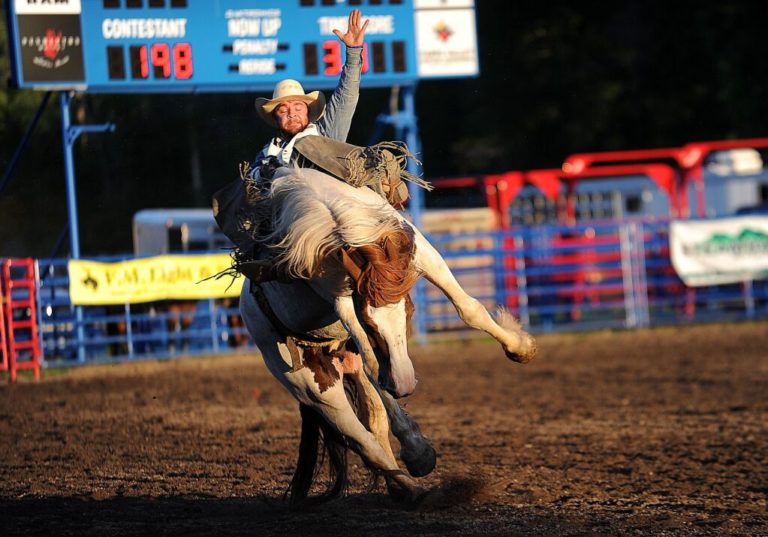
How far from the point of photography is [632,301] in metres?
17.0

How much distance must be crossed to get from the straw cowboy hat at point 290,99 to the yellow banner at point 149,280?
349 inches

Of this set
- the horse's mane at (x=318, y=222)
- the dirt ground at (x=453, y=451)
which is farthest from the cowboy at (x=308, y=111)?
the dirt ground at (x=453, y=451)

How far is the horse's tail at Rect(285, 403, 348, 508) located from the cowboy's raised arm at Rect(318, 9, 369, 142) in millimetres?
1324

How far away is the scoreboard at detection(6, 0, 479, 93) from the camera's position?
41.8 feet

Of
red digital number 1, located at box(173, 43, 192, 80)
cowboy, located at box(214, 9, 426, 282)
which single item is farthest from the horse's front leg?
red digital number 1, located at box(173, 43, 192, 80)

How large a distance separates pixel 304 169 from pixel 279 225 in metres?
0.37

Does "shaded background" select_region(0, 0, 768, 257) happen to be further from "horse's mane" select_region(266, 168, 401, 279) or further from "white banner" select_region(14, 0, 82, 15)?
"horse's mane" select_region(266, 168, 401, 279)

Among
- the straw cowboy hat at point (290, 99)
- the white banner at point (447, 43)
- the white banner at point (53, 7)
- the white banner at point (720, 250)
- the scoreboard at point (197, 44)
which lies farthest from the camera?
the white banner at point (720, 250)

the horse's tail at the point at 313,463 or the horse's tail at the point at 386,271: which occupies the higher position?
the horse's tail at the point at 386,271

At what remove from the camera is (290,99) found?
17.7 ft

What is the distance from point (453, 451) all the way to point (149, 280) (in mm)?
8189

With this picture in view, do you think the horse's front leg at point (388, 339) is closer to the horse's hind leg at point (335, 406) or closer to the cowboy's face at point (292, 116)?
the horse's hind leg at point (335, 406)

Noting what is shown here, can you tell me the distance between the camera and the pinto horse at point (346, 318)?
433cm

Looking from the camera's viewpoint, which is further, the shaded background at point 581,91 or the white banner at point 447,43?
the shaded background at point 581,91
